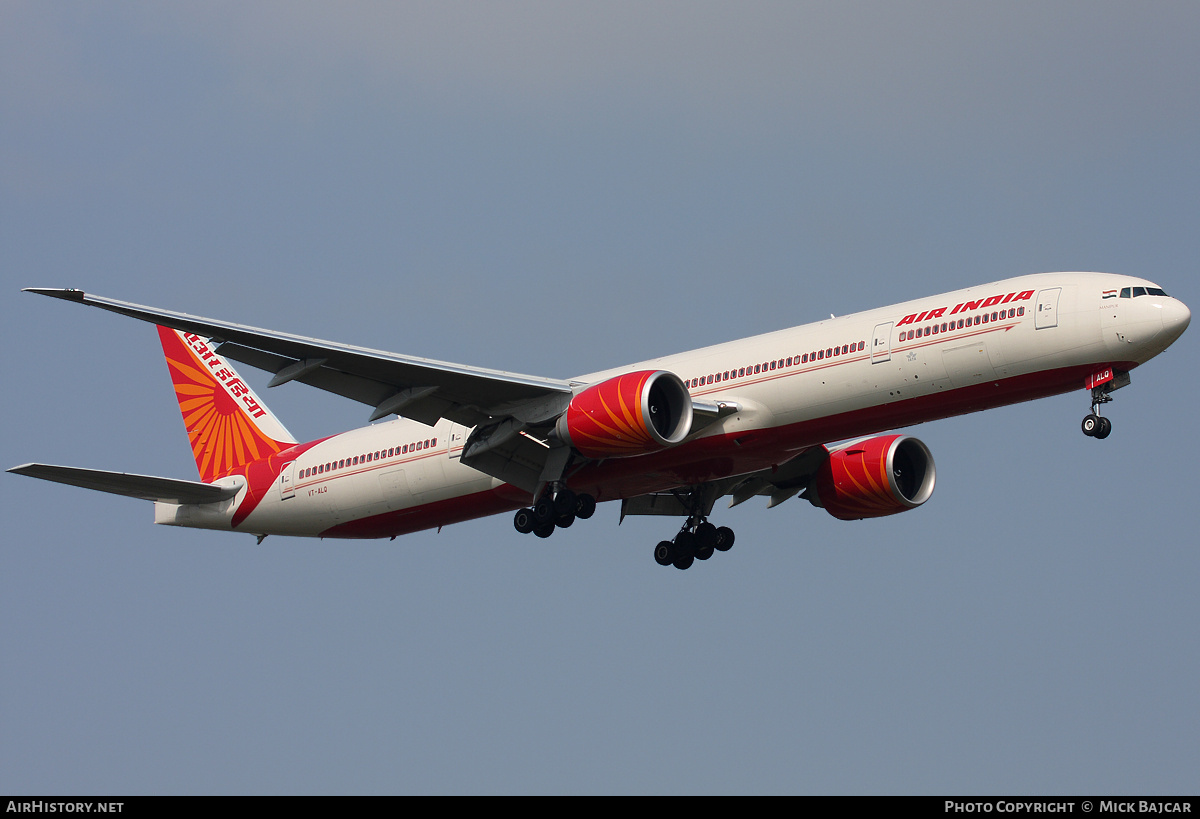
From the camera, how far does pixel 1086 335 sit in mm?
33719

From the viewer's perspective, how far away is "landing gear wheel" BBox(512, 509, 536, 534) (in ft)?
130

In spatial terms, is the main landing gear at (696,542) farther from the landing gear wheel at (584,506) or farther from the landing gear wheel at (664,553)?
the landing gear wheel at (584,506)

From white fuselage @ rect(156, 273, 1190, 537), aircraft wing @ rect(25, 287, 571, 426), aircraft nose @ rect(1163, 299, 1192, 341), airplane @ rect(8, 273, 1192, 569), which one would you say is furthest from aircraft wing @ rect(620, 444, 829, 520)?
aircraft nose @ rect(1163, 299, 1192, 341)

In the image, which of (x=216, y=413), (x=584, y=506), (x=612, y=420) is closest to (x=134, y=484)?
(x=216, y=413)

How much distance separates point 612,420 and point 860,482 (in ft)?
31.4

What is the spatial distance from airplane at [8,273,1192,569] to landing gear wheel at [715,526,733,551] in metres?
0.04

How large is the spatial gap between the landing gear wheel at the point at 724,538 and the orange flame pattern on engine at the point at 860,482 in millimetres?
3140

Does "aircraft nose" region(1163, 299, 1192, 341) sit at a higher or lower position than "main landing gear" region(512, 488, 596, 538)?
higher

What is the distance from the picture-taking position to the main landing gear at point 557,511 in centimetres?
3894

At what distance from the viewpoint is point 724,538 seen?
44500 mm

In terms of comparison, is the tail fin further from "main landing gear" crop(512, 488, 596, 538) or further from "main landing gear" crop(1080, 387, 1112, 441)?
"main landing gear" crop(1080, 387, 1112, 441)

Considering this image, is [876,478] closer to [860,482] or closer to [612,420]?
[860,482]

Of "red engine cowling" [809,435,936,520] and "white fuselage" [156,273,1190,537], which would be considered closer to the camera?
"white fuselage" [156,273,1190,537]
